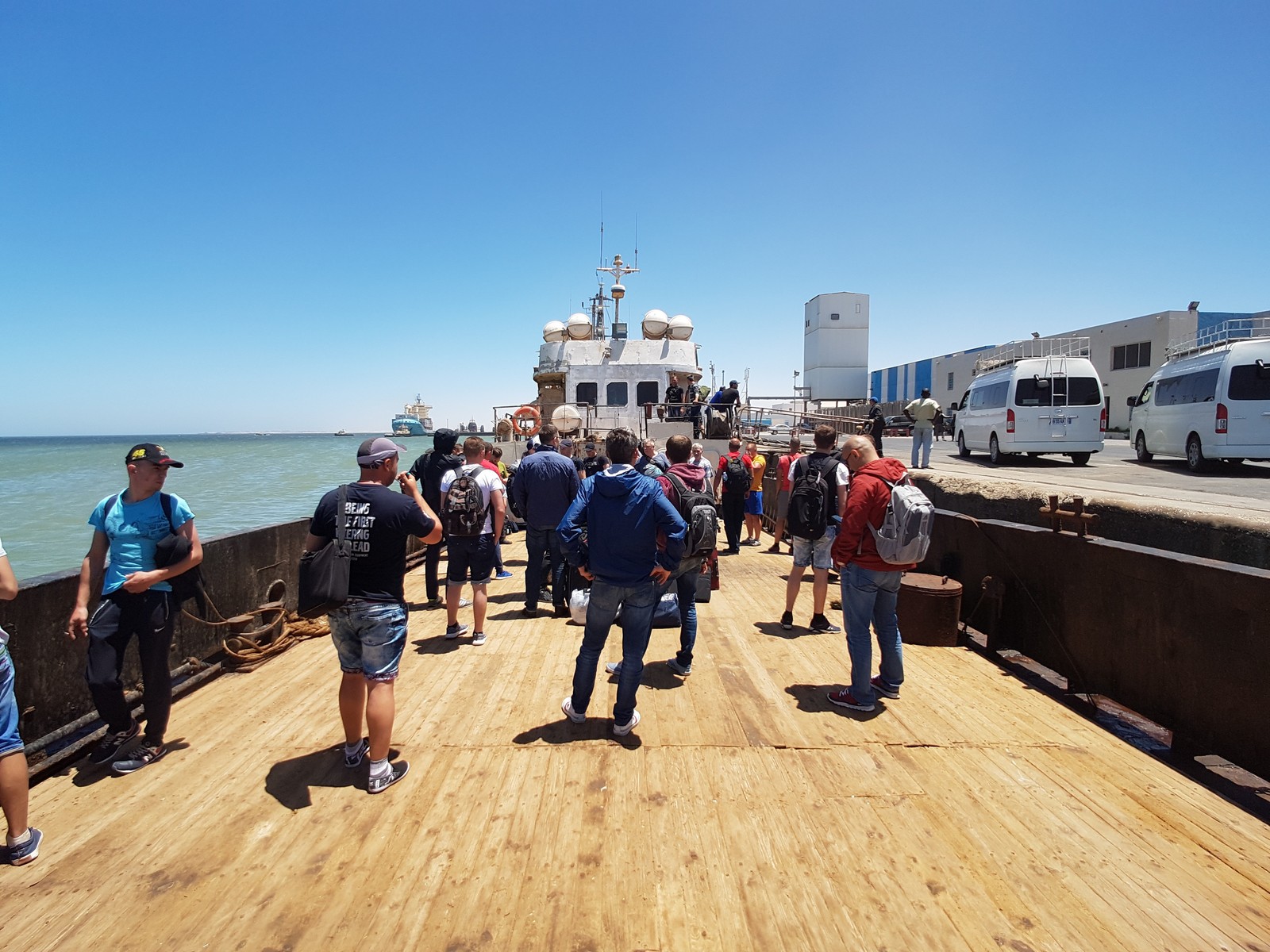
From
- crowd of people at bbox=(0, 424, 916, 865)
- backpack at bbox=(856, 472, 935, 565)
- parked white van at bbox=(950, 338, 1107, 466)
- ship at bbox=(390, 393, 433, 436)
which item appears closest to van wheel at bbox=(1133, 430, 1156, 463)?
parked white van at bbox=(950, 338, 1107, 466)

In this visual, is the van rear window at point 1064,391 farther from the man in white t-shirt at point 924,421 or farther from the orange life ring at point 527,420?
the orange life ring at point 527,420

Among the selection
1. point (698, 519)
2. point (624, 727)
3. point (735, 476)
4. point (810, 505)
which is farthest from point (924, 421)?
point (624, 727)

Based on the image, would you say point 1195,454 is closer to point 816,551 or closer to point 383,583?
point 816,551

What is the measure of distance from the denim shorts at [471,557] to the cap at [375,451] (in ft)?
6.35

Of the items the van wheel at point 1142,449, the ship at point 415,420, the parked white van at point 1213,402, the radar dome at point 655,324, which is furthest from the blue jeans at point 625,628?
the ship at point 415,420

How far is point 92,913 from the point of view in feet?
7.34

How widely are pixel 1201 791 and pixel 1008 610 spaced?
220cm

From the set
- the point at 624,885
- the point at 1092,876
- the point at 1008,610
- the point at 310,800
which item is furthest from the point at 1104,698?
the point at 310,800

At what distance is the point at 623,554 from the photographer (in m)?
3.41

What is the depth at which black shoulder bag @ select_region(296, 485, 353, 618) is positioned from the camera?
2830 millimetres

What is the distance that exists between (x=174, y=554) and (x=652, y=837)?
284 centimetres

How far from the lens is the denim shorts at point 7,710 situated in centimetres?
242

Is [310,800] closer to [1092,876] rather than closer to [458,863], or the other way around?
[458,863]

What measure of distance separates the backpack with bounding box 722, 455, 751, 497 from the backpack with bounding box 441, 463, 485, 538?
13.5 ft
